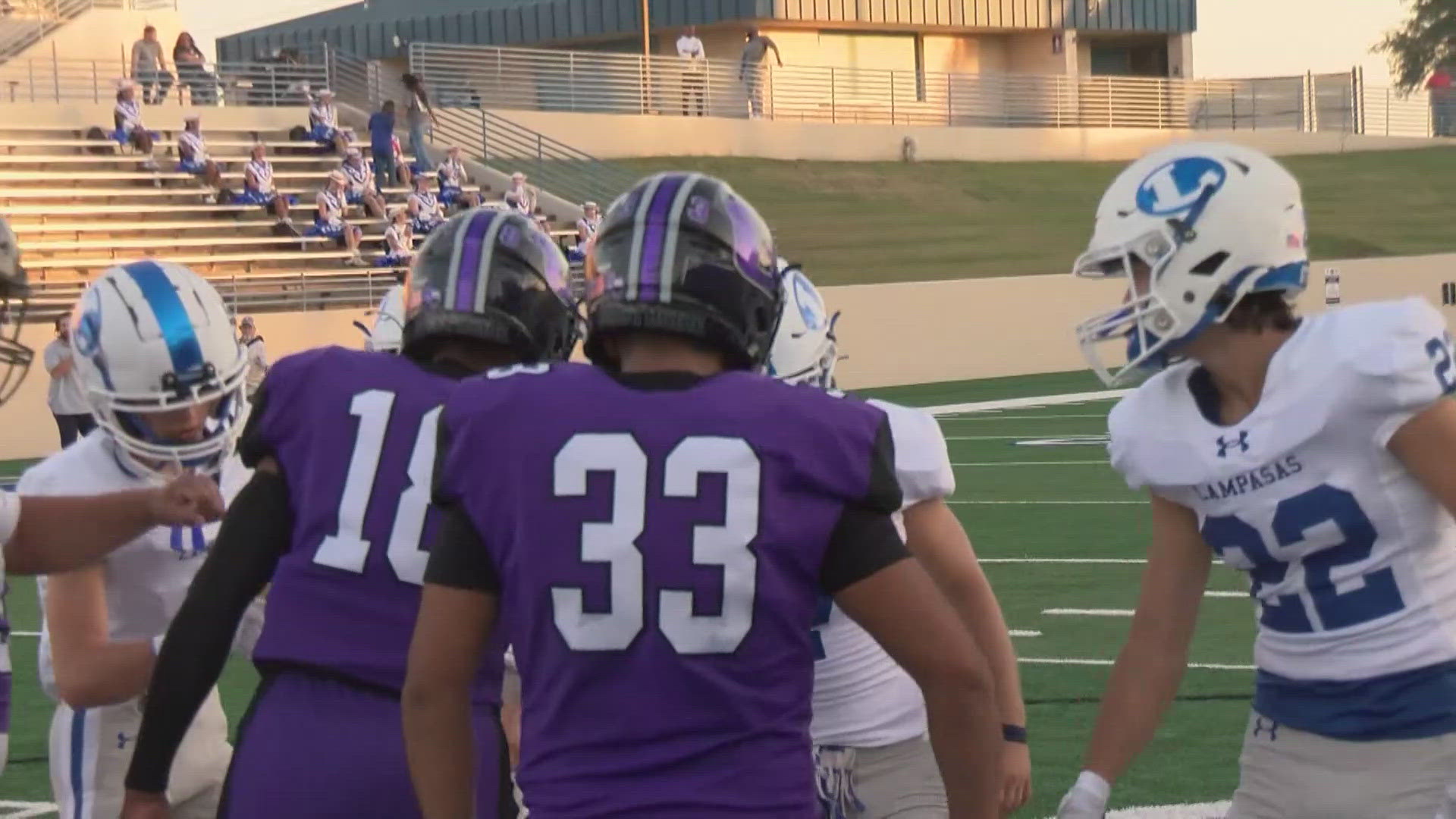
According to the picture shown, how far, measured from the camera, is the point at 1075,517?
38.2ft

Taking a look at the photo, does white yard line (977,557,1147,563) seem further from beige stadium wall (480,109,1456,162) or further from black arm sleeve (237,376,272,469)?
beige stadium wall (480,109,1456,162)

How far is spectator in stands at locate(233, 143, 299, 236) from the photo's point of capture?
2309cm

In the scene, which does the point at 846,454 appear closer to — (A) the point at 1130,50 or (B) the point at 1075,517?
(B) the point at 1075,517

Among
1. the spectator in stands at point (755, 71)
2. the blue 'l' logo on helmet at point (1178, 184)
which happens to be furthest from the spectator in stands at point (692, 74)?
the blue 'l' logo on helmet at point (1178, 184)

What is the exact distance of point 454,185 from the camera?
25.5 metres

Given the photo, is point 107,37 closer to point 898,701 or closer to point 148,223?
point 148,223

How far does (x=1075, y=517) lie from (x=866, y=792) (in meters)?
8.12

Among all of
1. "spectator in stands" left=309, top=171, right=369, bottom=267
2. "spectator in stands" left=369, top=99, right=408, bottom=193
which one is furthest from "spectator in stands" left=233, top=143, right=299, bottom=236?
"spectator in stands" left=369, top=99, right=408, bottom=193

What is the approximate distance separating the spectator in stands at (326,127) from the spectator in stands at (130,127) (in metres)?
2.41

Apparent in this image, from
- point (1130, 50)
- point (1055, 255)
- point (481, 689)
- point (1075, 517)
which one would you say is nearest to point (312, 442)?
point (481, 689)

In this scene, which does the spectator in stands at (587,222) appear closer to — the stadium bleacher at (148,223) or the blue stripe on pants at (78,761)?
the stadium bleacher at (148,223)

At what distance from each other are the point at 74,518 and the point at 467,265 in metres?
0.87

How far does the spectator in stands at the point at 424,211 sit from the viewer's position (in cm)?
2355

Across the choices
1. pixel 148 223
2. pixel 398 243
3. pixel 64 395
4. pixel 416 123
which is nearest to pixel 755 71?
pixel 416 123
